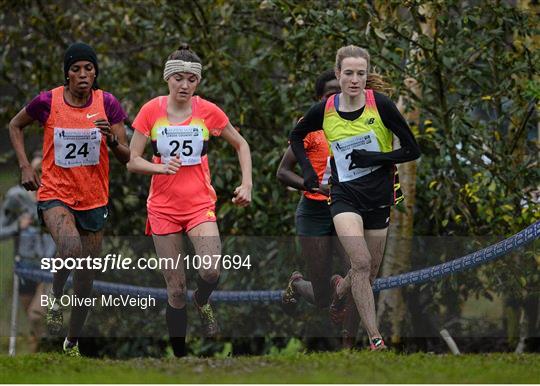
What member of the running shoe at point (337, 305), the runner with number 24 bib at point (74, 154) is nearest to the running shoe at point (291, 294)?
the running shoe at point (337, 305)

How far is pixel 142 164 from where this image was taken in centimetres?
955

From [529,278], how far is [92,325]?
173 inches

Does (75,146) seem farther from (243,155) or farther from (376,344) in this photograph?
(376,344)

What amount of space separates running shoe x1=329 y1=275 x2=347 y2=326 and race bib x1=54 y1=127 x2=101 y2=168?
7.34ft

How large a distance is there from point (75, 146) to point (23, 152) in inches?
16.4

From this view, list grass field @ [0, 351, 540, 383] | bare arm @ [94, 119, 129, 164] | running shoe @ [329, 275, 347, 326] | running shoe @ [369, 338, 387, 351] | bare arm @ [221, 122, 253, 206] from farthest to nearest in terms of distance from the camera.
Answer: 1. running shoe @ [329, 275, 347, 326]
2. bare arm @ [94, 119, 129, 164]
3. bare arm @ [221, 122, 253, 206]
4. running shoe @ [369, 338, 387, 351]
5. grass field @ [0, 351, 540, 383]

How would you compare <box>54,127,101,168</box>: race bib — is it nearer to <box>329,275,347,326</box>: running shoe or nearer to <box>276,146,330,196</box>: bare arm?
<box>276,146,330,196</box>: bare arm

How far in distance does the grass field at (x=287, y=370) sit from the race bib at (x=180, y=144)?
1.45 meters

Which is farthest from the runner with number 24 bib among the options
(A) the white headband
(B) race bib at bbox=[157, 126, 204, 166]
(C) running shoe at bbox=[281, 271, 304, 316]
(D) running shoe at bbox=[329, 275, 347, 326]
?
(C) running shoe at bbox=[281, 271, 304, 316]

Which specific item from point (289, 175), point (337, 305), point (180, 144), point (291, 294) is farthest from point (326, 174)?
point (291, 294)

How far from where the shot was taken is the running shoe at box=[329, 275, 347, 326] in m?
10.7

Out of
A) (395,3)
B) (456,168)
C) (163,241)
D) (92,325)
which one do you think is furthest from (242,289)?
(163,241)

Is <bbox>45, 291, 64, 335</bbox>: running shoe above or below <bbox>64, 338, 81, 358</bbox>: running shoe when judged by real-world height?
above

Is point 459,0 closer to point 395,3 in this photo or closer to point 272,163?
point 395,3
